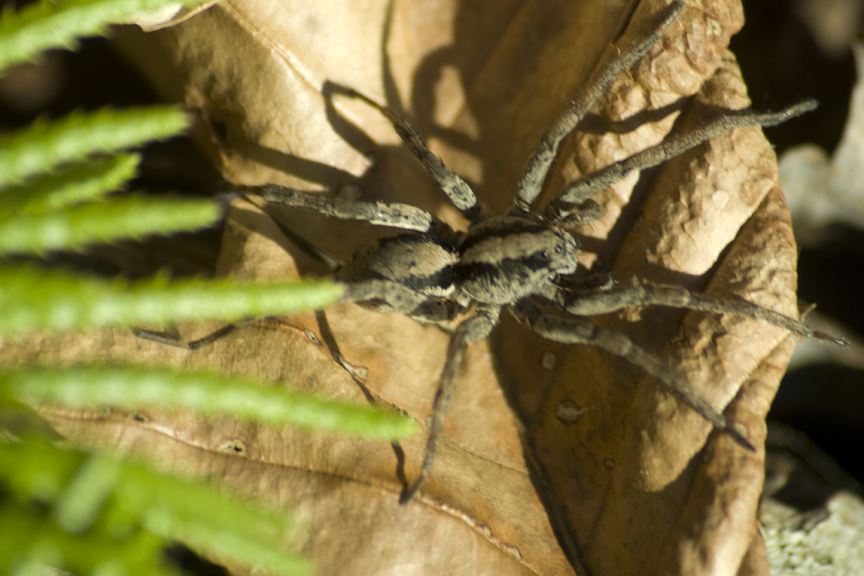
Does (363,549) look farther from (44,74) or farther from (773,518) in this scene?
(44,74)

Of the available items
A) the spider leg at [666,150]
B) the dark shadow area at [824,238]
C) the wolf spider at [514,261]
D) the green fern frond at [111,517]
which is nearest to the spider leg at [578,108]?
the wolf spider at [514,261]

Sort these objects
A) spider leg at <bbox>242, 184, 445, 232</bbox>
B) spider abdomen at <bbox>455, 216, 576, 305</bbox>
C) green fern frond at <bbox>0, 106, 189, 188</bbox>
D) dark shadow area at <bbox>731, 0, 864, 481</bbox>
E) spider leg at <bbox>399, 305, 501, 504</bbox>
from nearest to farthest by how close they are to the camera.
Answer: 1. green fern frond at <bbox>0, 106, 189, 188</bbox>
2. spider leg at <bbox>399, 305, 501, 504</bbox>
3. spider leg at <bbox>242, 184, 445, 232</bbox>
4. spider abdomen at <bbox>455, 216, 576, 305</bbox>
5. dark shadow area at <bbox>731, 0, 864, 481</bbox>

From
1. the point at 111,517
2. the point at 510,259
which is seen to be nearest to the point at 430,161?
the point at 510,259

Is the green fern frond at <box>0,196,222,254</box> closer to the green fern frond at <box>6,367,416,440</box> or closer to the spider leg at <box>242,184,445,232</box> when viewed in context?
the green fern frond at <box>6,367,416,440</box>

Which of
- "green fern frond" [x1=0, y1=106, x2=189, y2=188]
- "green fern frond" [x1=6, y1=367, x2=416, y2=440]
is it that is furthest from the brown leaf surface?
"green fern frond" [x1=0, y1=106, x2=189, y2=188]

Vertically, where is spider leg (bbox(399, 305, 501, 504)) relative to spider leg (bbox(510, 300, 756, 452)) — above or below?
below

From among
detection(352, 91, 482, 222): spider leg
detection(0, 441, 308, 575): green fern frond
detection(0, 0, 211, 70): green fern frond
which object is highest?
detection(352, 91, 482, 222): spider leg
